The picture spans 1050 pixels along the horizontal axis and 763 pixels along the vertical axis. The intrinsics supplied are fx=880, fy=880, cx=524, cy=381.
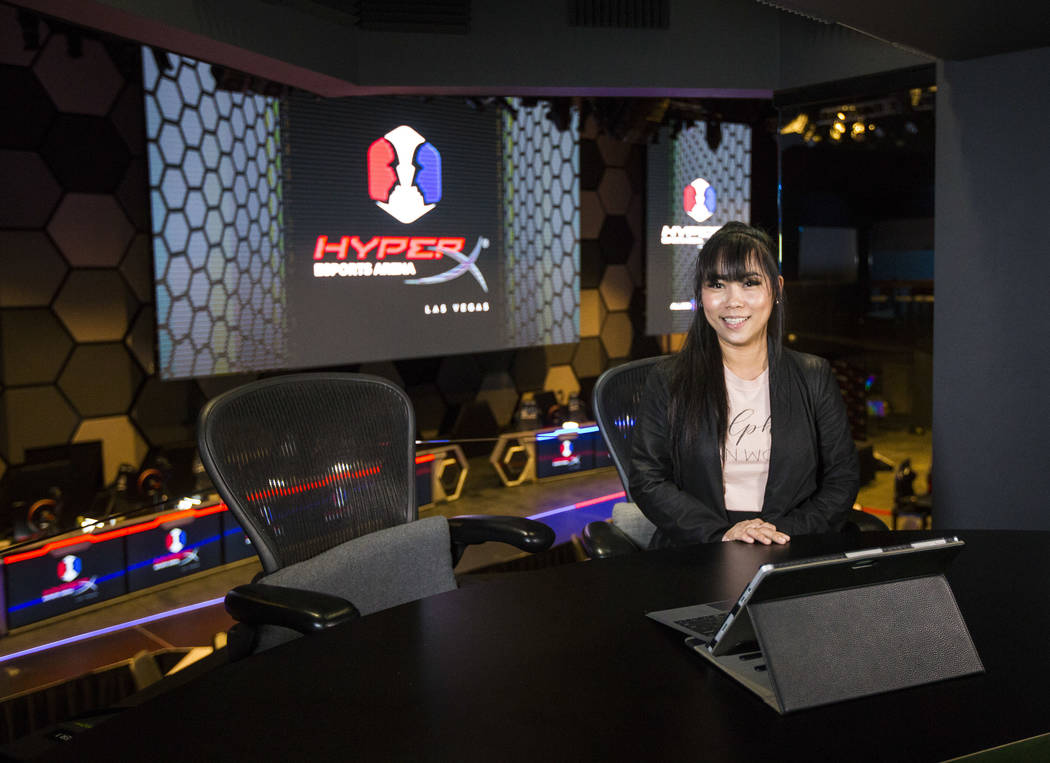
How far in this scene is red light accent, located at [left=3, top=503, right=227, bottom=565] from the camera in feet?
8.69

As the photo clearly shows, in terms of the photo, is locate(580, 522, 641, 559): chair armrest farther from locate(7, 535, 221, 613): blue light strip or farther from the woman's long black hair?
locate(7, 535, 221, 613): blue light strip

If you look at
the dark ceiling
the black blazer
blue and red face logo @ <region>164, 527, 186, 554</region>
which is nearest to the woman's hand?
the black blazer

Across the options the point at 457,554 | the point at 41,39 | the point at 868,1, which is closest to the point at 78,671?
the point at 457,554

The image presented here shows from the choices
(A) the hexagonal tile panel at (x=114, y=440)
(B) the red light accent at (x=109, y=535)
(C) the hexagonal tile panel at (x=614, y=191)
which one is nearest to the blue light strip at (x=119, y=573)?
(B) the red light accent at (x=109, y=535)

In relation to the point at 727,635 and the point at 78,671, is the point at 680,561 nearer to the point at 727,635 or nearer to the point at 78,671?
the point at 727,635

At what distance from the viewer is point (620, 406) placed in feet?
6.83

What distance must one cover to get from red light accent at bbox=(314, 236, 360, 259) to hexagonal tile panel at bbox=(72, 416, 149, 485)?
1.09 metres

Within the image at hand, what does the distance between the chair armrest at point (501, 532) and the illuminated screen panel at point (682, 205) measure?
3.71m

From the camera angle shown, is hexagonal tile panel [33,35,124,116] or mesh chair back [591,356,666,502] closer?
mesh chair back [591,356,666,502]

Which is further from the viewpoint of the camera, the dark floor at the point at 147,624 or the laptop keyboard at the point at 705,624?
the dark floor at the point at 147,624

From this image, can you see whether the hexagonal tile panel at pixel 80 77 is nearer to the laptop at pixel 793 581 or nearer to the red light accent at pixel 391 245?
the red light accent at pixel 391 245

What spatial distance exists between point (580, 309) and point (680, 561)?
156 inches

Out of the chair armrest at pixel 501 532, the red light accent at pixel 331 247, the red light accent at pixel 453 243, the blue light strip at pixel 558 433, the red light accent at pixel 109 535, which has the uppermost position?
the red light accent at pixel 453 243

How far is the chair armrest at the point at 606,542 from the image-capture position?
1686mm
